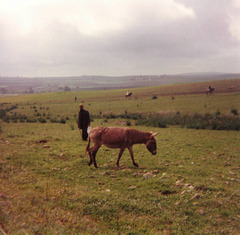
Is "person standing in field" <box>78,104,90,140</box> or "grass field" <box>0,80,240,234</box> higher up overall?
"person standing in field" <box>78,104,90,140</box>

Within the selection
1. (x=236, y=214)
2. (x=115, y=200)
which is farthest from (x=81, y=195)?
(x=236, y=214)

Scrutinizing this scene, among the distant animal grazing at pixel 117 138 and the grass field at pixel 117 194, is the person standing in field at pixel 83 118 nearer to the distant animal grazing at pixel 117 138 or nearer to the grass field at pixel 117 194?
the grass field at pixel 117 194

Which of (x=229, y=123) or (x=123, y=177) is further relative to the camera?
(x=229, y=123)

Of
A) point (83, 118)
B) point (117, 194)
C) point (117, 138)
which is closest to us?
point (117, 194)

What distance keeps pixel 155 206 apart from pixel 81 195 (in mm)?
1933


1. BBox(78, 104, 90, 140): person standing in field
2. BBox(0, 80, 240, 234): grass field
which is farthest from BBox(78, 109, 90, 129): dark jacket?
BBox(0, 80, 240, 234): grass field

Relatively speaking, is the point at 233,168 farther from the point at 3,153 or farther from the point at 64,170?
the point at 3,153

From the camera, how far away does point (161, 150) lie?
1061 centimetres

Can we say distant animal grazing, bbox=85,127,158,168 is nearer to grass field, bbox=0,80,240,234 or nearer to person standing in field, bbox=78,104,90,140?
grass field, bbox=0,80,240,234

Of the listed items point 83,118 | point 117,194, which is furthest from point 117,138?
point 83,118

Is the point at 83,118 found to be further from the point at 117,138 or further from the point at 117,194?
the point at 117,194

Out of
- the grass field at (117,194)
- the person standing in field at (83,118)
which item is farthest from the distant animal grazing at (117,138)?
the person standing in field at (83,118)

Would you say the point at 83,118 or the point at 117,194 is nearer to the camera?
the point at 117,194

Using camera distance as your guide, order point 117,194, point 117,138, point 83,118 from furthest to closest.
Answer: point 83,118 → point 117,138 → point 117,194
